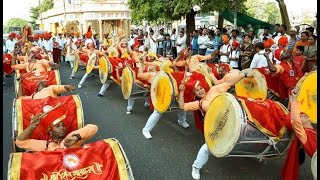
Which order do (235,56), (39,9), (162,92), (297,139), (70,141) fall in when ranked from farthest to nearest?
(39,9) < (235,56) < (162,92) < (70,141) < (297,139)

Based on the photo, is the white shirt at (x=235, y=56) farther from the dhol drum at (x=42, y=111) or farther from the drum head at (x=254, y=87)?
the dhol drum at (x=42, y=111)

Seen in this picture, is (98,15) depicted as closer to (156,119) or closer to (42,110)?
(156,119)

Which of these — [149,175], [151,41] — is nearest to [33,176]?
[149,175]

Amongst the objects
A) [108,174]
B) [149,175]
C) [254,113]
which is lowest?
[149,175]

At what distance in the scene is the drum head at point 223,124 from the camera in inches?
148

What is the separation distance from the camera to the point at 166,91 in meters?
5.77

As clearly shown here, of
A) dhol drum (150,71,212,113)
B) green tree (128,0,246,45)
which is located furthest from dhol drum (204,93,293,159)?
green tree (128,0,246,45)

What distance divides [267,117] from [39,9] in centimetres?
7391

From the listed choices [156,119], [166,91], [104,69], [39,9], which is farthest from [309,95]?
[39,9]

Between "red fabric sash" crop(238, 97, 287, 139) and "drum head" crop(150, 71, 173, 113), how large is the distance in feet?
6.06

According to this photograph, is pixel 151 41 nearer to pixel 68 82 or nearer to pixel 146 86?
pixel 68 82

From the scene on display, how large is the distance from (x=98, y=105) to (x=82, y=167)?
18.2ft

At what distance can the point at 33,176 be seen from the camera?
10.2 ft

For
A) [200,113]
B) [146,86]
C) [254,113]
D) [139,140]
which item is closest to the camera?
[254,113]
